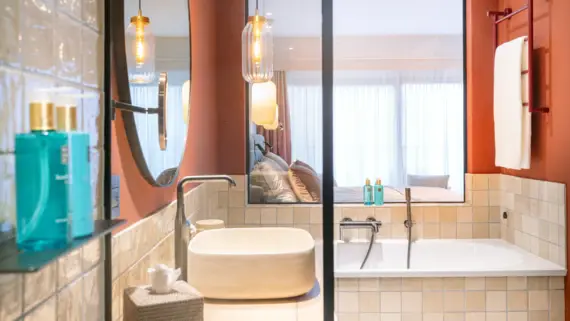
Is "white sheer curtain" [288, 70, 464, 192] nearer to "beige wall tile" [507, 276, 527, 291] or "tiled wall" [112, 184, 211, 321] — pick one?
"beige wall tile" [507, 276, 527, 291]

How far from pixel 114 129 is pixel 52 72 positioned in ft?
1.20

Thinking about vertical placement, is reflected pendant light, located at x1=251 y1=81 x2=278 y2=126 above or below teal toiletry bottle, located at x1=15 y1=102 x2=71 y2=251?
above

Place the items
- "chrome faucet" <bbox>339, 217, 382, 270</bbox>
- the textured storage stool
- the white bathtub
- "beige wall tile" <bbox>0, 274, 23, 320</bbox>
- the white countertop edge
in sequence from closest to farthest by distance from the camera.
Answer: "beige wall tile" <bbox>0, 274, 23, 320</bbox>
the textured storage stool
the white countertop edge
the white bathtub
"chrome faucet" <bbox>339, 217, 382, 270</bbox>

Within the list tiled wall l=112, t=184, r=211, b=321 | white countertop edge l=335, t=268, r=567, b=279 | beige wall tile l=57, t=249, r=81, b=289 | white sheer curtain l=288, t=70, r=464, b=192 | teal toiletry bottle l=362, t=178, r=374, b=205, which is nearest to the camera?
beige wall tile l=57, t=249, r=81, b=289

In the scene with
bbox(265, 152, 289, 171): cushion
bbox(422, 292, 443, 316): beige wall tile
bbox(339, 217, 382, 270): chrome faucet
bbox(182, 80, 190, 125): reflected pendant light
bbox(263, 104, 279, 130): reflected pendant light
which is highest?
bbox(182, 80, 190, 125): reflected pendant light

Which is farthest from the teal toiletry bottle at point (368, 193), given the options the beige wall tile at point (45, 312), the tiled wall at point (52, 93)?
the beige wall tile at point (45, 312)

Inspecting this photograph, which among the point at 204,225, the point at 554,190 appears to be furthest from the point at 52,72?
the point at 554,190

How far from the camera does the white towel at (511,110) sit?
10.7 ft

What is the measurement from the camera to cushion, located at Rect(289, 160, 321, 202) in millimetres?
1572

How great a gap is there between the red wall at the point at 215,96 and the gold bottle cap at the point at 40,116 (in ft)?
2.76

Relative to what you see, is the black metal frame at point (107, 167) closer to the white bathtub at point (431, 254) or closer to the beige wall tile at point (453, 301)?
the beige wall tile at point (453, 301)

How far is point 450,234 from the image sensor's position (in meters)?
3.92

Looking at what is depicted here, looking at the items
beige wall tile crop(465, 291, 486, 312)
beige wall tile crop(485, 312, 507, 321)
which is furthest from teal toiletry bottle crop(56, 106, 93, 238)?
beige wall tile crop(485, 312, 507, 321)

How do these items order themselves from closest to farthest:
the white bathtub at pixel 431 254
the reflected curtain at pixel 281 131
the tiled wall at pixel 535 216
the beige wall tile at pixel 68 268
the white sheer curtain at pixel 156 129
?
1. the beige wall tile at pixel 68 268
2. the white sheer curtain at pixel 156 129
3. the reflected curtain at pixel 281 131
4. the tiled wall at pixel 535 216
5. the white bathtub at pixel 431 254
